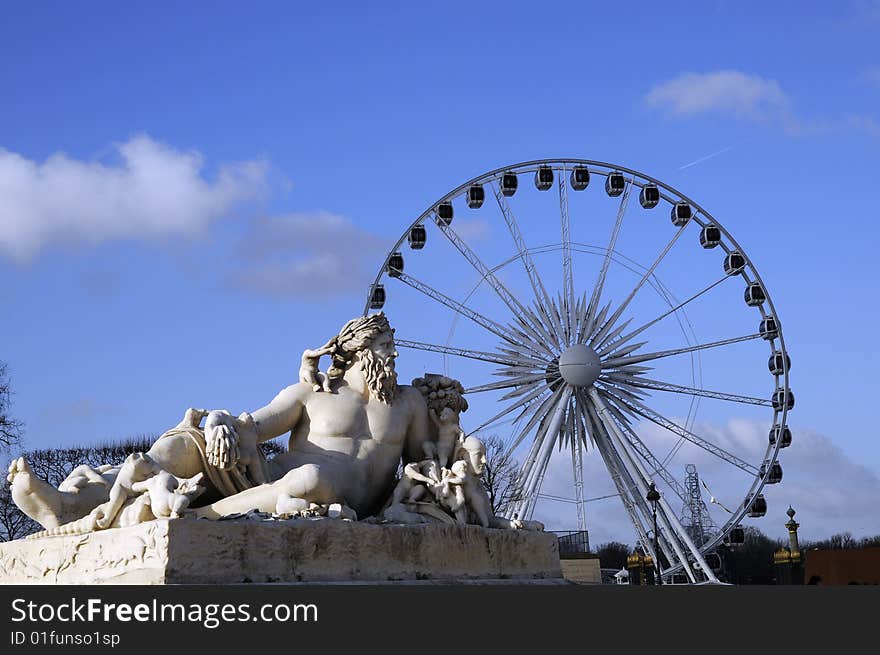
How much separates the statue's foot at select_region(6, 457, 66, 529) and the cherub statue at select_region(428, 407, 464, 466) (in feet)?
8.47

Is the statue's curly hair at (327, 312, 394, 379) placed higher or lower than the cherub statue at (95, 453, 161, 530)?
higher

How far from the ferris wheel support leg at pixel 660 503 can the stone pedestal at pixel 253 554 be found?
18.6m

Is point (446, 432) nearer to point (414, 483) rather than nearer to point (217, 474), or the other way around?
point (414, 483)

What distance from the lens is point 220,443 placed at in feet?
23.7

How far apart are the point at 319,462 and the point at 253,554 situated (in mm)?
1396

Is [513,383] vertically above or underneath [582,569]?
above

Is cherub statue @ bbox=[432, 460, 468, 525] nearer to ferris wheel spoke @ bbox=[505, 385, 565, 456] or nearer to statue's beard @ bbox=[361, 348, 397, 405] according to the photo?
statue's beard @ bbox=[361, 348, 397, 405]

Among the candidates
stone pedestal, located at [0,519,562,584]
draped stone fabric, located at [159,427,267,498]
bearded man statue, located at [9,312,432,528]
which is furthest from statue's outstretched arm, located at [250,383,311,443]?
stone pedestal, located at [0,519,562,584]

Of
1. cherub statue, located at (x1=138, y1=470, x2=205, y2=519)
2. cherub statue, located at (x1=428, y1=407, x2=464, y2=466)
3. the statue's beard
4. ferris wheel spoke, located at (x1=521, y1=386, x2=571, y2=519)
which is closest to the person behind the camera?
cherub statue, located at (x1=138, y1=470, x2=205, y2=519)

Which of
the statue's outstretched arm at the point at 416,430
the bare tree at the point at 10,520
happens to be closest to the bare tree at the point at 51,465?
the bare tree at the point at 10,520

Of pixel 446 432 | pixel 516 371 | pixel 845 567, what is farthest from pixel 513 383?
pixel 446 432

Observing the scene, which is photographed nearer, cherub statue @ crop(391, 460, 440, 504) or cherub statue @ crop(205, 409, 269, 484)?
cherub statue @ crop(205, 409, 269, 484)

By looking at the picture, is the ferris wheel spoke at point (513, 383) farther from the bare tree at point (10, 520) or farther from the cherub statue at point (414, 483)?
the cherub statue at point (414, 483)

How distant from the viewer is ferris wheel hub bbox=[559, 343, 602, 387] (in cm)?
2584
